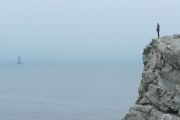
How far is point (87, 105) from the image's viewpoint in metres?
114

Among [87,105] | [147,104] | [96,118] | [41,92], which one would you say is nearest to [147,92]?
[147,104]

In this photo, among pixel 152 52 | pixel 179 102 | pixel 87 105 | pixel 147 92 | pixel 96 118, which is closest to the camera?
pixel 179 102

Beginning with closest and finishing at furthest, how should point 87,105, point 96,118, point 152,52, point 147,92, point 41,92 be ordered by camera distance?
point 147,92
point 152,52
point 96,118
point 87,105
point 41,92

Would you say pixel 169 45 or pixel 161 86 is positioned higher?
pixel 169 45

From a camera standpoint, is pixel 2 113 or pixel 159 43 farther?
pixel 2 113

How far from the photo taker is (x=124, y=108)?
105 m

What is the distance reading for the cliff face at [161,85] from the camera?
3766 cm

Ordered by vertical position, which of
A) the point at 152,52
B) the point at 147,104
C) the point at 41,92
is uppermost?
the point at 152,52

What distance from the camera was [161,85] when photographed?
38.7 metres

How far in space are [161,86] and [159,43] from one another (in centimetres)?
510

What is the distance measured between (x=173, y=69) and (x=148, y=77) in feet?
10.7

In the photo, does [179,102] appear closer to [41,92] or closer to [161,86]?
[161,86]

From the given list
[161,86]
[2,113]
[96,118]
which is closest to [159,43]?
[161,86]

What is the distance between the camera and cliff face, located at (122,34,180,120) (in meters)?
37.7
